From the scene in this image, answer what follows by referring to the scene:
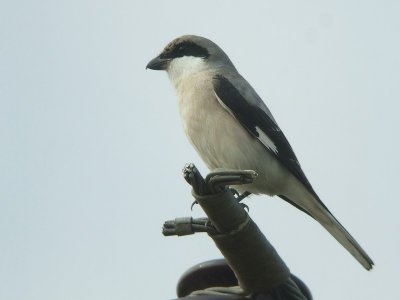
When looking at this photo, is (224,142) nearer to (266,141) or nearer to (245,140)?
(245,140)

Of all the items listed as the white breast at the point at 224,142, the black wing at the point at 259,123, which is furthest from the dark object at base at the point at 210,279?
the black wing at the point at 259,123

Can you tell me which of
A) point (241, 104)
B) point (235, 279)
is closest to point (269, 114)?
point (241, 104)

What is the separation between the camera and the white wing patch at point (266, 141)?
4.93 meters

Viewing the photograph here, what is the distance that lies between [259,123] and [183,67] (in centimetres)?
87

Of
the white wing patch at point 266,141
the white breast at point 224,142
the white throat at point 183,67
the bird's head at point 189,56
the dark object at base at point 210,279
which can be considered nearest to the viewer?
the dark object at base at point 210,279

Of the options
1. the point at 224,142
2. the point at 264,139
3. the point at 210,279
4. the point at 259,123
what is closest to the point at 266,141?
the point at 264,139

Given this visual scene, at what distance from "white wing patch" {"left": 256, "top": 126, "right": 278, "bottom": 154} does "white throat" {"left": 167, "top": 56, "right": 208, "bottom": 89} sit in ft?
2.51

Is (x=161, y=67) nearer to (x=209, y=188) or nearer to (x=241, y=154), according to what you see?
(x=241, y=154)

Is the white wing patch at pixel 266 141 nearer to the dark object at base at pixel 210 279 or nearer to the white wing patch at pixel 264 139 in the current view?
the white wing patch at pixel 264 139

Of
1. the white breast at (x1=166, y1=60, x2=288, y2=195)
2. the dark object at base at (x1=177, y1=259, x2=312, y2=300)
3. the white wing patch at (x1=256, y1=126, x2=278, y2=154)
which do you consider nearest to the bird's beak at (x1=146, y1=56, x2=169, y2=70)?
the white breast at (x1=166, y1=60, x2=288, y2=195)

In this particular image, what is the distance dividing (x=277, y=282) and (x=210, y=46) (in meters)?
3.77

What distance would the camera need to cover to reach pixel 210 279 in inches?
96.5

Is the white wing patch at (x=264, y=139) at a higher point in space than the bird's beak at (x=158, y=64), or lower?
lower

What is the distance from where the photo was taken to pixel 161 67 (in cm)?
589
